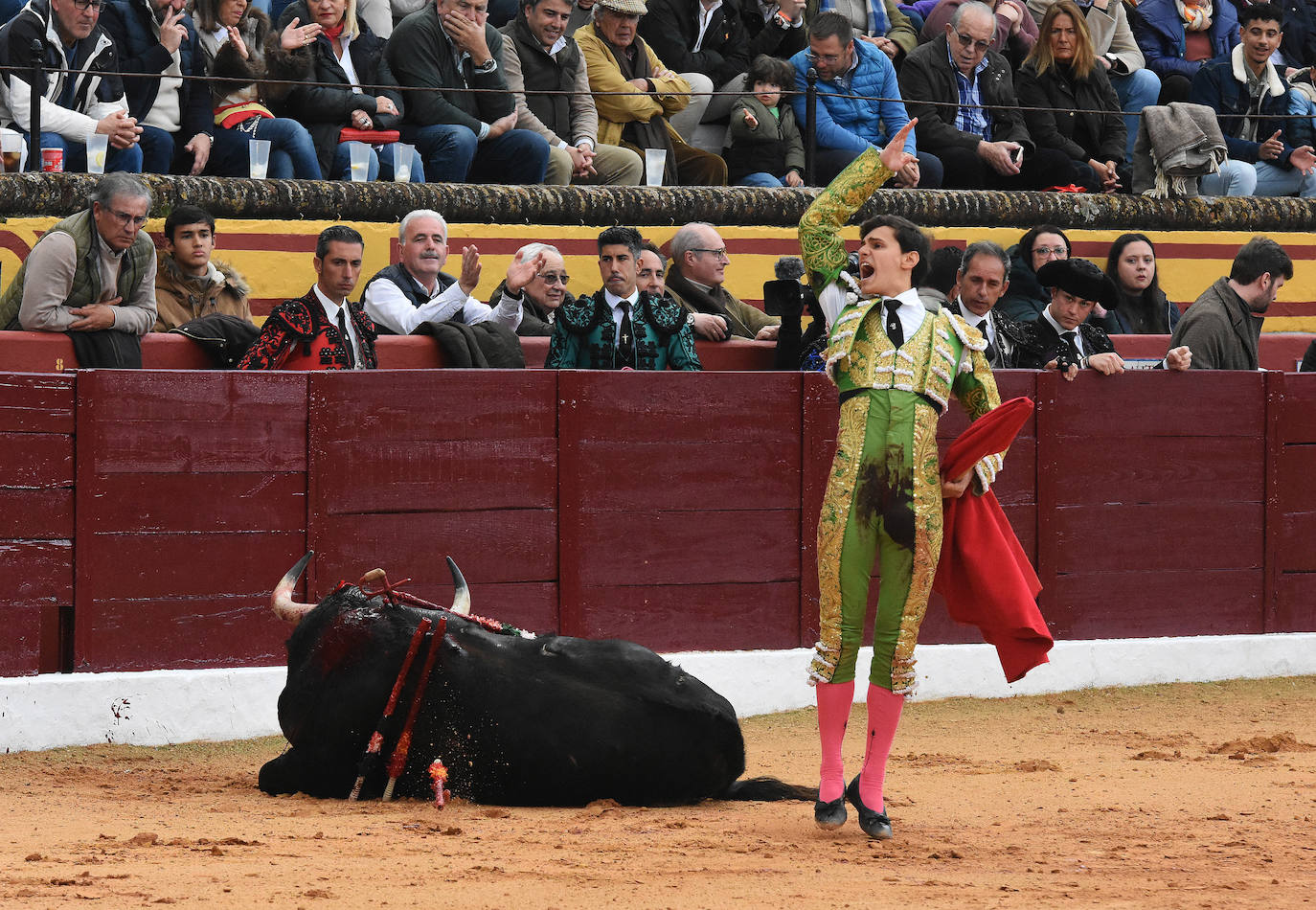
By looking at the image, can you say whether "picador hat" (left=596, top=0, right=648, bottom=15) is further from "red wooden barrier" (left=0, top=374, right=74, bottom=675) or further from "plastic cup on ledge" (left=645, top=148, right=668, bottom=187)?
"red wooden barrier" (left=0, top=374, right=74, bottom=675)

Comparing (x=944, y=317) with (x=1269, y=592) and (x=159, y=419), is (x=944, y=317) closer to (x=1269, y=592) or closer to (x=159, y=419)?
(x=159, y=419)

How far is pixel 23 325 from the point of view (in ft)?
18.8

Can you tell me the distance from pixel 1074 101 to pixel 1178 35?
4.51 ft

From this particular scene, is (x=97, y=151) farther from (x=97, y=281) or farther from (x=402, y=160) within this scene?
(x=97, y=281)

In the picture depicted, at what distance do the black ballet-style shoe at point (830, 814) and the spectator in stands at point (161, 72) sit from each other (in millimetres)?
4329

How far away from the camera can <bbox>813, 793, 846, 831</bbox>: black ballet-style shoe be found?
4125 mm

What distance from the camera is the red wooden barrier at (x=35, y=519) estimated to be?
5.34m

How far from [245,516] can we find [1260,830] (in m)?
3.10

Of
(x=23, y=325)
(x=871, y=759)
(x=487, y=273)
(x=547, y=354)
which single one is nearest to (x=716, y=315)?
(x=547, y=354)

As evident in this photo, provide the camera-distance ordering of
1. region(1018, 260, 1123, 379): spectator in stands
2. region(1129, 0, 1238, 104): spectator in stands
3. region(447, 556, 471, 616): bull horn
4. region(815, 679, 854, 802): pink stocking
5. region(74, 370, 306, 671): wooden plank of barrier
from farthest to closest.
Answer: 1. region(1129, 0, 1238, 104): spectator in stands
2. region(1018, 260, 1123, 379): spectator in stands
3. region(74, 370, 306, 671): wooden plank of barrier
4. region(447, 556, 471, 616): bull horn
5. region(815, 679, 854, 802): pink stocking

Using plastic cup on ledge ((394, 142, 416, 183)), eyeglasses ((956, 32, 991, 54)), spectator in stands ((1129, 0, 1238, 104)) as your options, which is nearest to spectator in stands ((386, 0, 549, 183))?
plastic cup on ledge ((394, 142, 416, 183))

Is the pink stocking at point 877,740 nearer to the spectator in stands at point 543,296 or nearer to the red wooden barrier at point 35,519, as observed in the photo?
the red wooden barrier at point 35,519

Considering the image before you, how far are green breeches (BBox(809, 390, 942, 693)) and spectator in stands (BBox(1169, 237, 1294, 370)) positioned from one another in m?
3.40

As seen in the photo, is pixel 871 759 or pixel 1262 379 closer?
pixel 871 759
